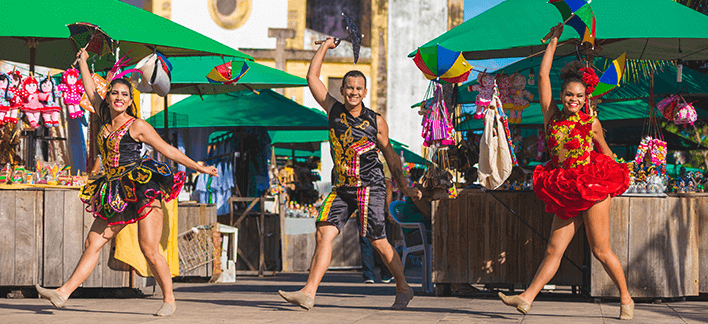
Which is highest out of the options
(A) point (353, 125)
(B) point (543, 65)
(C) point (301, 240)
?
(B) point (543, 65)

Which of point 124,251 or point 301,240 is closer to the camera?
point 124,251

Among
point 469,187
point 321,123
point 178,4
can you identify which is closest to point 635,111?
point 321,123

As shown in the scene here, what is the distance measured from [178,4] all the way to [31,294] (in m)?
19.4

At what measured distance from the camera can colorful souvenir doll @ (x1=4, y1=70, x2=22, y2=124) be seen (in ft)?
27.1

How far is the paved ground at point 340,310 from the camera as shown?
A: 562 cm

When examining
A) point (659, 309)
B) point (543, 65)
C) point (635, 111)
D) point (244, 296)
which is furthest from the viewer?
point (635, 111)

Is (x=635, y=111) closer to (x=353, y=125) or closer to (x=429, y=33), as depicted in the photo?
(x=353, y=125)

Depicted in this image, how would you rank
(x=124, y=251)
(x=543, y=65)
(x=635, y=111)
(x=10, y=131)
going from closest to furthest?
(x=543, y=65)
(x=124, y=251)
(x=10, y=131)
(x=635, y=111)

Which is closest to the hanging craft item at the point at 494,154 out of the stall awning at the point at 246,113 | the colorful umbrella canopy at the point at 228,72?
the colorful umbrella canopy at the point at 228,72

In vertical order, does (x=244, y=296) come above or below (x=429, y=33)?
below

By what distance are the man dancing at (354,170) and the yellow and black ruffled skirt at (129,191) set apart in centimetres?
118

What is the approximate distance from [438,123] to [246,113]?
6.13 metres

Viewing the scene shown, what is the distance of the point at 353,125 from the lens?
6.12m

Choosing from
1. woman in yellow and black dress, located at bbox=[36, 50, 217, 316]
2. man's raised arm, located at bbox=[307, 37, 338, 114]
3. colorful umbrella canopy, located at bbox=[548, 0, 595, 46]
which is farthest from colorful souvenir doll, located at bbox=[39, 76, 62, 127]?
colorful umbrella canopy, located at bbox=[548, 0, 595, 46]
